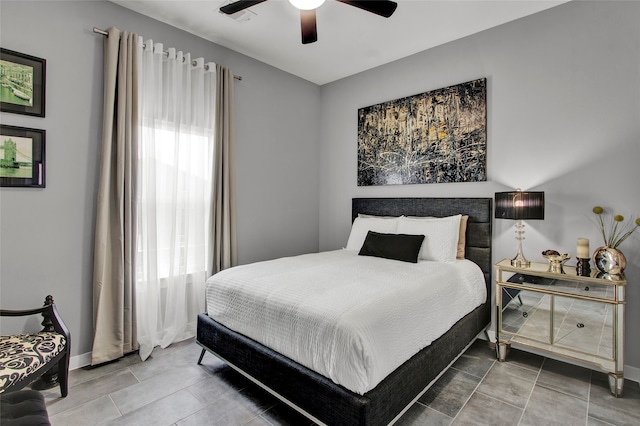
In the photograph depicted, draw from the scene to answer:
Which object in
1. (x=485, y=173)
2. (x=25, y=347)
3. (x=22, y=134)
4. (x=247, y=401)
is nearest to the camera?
(x=25, y=347)

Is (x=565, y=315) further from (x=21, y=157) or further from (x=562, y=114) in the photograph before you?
(x=21, y=157)

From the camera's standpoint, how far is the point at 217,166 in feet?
10.7

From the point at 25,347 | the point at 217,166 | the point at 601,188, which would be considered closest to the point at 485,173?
the point at 601,188

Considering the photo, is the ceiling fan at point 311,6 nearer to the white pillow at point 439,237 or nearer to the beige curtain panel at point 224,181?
the beige curtain panel at point 224,181

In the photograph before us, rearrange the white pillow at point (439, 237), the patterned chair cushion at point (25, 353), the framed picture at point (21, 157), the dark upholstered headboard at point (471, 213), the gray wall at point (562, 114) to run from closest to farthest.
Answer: the patterned chair cushion at point (25, 353)
the framed picture at point (21, 157)
the gray wall at point (562, 114)
the white pillow at point (439, 237)
the dark upholstered headboard at point (471, 213)

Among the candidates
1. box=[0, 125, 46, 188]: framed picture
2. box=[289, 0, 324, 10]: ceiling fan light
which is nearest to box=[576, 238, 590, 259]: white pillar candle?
box=[289, 0, 324, 10]: ceiling fan light

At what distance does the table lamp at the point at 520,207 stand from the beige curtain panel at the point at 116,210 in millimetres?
3099

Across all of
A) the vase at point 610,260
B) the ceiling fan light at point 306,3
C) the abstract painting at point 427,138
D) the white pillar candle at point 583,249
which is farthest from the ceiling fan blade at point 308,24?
the vase at point 610,260

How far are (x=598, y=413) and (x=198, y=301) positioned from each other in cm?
321

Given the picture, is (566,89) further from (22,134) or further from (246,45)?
Answer: (22,134)

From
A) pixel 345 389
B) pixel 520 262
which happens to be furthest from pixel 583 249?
pixel 345 389

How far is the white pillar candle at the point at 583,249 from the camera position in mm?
2348

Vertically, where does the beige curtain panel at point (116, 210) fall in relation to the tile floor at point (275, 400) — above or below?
above

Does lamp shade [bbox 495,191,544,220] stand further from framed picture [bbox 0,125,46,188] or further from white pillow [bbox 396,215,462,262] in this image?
framed picture [bbox 0,125,46,188]
